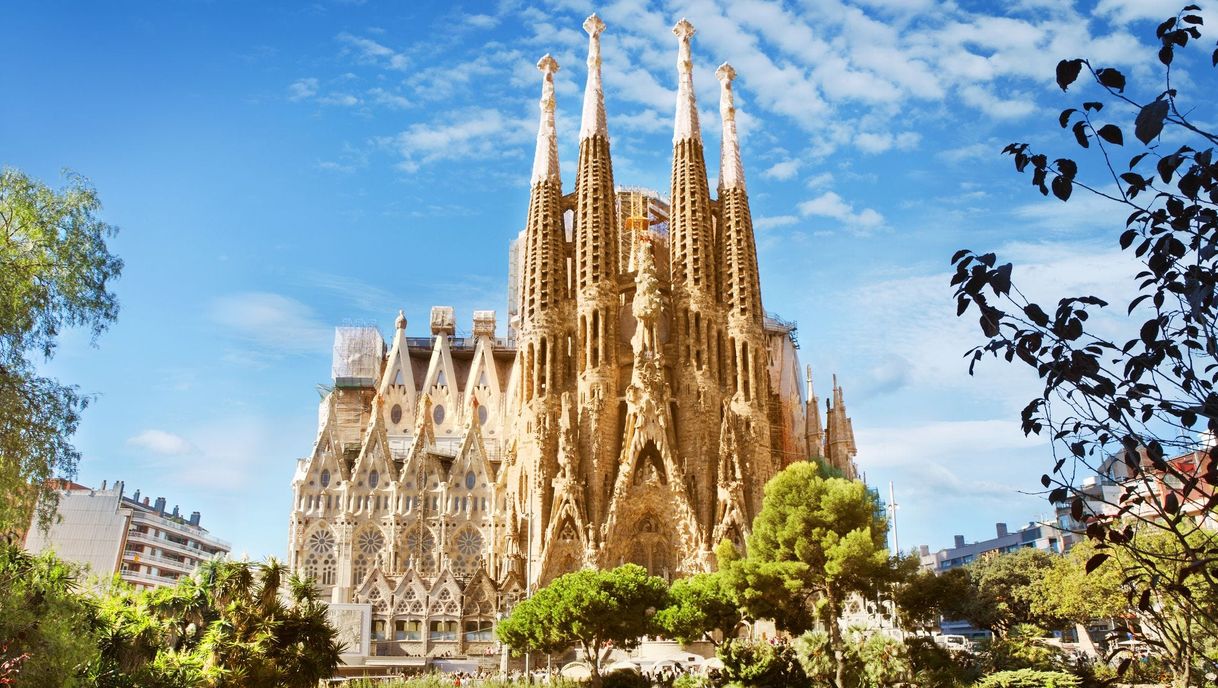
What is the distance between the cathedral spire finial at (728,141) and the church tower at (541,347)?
9328 mm

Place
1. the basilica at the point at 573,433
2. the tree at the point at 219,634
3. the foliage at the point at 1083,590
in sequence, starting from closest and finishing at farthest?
the tree at the point at 219,634, the foliage at the point at 1083,590, the basilica at the point at 573,433

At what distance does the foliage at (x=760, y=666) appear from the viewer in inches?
1008

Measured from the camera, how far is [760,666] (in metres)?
25.7

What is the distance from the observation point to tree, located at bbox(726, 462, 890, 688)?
31797mm

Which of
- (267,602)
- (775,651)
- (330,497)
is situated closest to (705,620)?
(775,651)

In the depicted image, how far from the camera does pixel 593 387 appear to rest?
4800 centimetres

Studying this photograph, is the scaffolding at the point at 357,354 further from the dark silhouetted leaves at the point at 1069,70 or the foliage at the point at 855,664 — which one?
the dark silhouetted leaves at the point at 1069,70

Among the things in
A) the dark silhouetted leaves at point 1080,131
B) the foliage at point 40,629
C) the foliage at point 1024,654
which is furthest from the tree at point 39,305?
the foliage at point 1024,654

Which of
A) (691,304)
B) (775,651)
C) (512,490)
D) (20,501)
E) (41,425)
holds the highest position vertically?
(691,304)

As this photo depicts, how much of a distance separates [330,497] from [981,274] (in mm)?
47416

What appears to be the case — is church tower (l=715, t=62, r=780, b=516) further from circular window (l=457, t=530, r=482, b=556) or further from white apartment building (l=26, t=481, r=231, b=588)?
white apartment building (l=26, t=481, r=231, b=588)

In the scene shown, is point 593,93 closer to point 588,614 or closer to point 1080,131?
point 588,614

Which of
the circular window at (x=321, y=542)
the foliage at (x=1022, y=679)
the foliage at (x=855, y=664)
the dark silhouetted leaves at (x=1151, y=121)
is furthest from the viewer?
the circular window at (x=321, y=542)

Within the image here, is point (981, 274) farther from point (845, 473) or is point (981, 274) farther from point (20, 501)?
point (845, 473)
